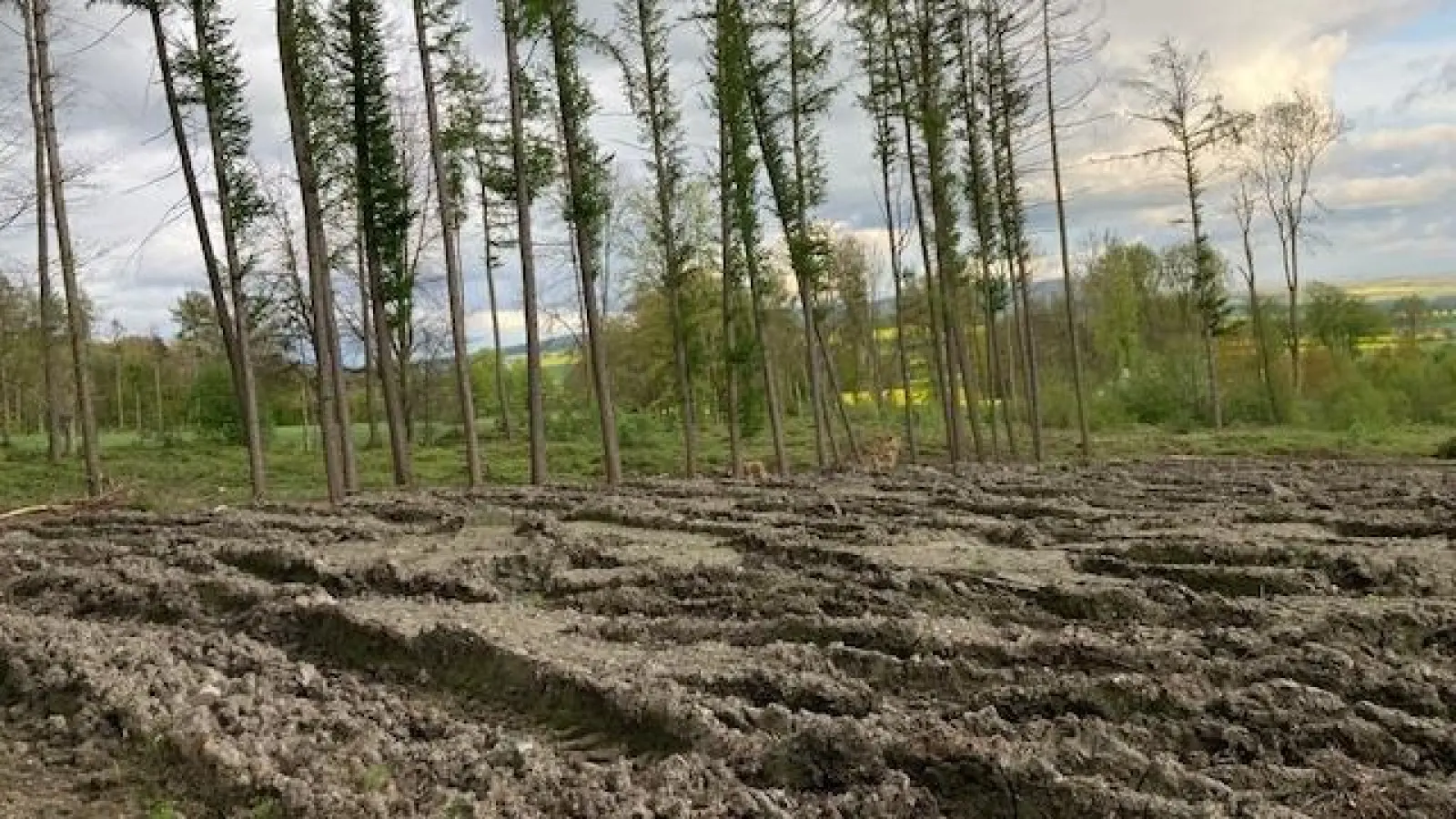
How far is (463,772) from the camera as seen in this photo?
521 centimetres

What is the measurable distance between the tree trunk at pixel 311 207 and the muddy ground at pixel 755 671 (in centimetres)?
642

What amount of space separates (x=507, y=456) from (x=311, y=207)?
13.6 metres

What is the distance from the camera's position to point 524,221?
19625 mm

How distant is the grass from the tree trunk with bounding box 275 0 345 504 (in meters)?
2.97

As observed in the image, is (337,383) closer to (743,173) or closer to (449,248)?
(449,248)

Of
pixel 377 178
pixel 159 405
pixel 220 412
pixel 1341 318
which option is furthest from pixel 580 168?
pixel 1341 318

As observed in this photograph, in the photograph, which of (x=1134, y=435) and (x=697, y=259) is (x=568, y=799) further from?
(x=1134, y=435)

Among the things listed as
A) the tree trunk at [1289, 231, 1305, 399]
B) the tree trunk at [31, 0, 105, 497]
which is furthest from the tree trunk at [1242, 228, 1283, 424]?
the tree trunk at [31, 0, 105, 497]

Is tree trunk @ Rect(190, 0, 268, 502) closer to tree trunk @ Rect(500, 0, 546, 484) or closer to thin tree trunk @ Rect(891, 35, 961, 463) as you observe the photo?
tree trunk @ Rect(500, 0, 546, 484)

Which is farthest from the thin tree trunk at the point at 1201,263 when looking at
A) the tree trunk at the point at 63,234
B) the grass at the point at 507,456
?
the tree trunk at the point at 63,234

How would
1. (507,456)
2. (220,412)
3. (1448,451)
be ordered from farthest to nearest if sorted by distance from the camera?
(220,412), (507,456), (1448,451)

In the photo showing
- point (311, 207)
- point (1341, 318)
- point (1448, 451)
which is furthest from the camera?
point (1341, 318)

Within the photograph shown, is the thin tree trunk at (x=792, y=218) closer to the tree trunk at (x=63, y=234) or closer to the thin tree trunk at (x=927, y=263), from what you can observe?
the thin tree trunk at (x=927, y=263)

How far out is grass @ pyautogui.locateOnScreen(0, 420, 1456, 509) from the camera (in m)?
24.9
